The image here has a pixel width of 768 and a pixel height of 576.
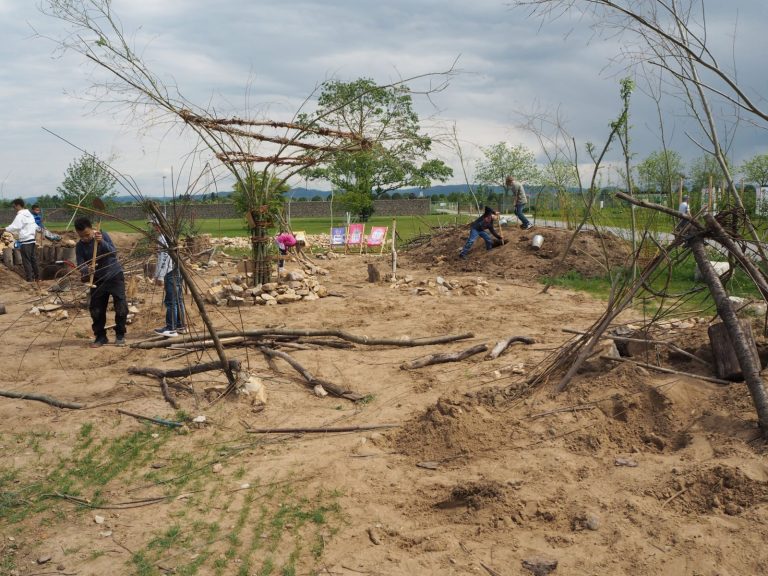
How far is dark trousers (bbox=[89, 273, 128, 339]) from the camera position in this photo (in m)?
8.33

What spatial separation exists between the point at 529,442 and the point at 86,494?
10.00 feet

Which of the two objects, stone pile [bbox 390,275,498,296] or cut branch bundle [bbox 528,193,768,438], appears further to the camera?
stone pile [bbox 390,275,498,296]

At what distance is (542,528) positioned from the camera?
3818 mm

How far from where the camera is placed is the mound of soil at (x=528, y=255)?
48.5ft

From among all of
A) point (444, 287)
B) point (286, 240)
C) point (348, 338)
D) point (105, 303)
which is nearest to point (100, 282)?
point (105, 303)

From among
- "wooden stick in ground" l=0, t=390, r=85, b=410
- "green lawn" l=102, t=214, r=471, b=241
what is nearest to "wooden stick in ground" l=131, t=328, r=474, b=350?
"wooden stick in ground" l=0, t=390, r=85, b=410

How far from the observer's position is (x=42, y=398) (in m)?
6.35

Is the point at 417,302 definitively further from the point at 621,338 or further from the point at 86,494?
the point at 86,494

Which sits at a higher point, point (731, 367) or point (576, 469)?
point (731, 367)

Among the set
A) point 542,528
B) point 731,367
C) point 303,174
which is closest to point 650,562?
point 542,528

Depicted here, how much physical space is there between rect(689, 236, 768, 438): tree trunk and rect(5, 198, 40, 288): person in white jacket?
41.4 ft

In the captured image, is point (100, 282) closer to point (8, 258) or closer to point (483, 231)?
point (8, 258)

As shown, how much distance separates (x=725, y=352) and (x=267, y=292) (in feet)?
27.1

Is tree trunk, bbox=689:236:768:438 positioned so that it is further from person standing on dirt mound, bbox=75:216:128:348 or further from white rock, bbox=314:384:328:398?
person standing on dirt mound, bbox=75:216:128:348
